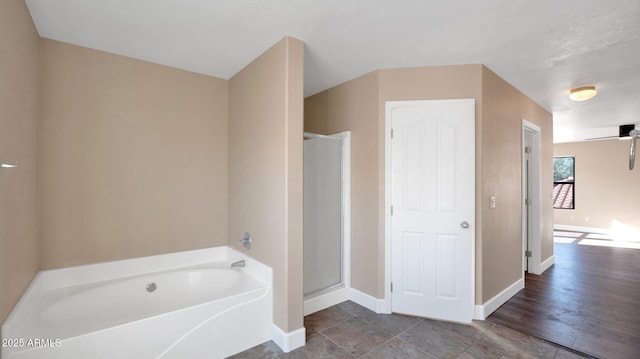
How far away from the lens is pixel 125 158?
2.57 m

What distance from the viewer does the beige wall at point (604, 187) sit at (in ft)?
21.4

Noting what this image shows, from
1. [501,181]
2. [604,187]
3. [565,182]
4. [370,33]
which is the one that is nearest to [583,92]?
[501,181]

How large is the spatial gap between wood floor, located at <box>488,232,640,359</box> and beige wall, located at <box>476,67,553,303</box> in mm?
291

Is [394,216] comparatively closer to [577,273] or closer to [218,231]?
[218,231]

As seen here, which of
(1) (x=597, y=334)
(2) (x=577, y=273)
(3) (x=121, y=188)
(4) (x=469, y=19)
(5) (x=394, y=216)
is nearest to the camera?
(4) (x=469, y=19)

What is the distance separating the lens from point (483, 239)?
8.82ft

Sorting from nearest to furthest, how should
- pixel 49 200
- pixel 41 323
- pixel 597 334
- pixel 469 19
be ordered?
pixel 41 323 < pixel 469 19 < pixel 49 200 < pixel 597 334

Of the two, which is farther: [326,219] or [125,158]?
[326,219]

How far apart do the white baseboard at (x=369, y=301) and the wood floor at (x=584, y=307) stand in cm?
98

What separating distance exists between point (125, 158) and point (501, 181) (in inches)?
147

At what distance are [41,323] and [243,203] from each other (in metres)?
1.57

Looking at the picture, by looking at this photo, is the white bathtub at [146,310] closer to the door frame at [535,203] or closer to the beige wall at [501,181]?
Result: the beige wall at [501,181]

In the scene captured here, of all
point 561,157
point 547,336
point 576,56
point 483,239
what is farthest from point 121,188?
point 561,157

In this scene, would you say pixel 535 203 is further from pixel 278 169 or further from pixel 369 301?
pixel 278 169
